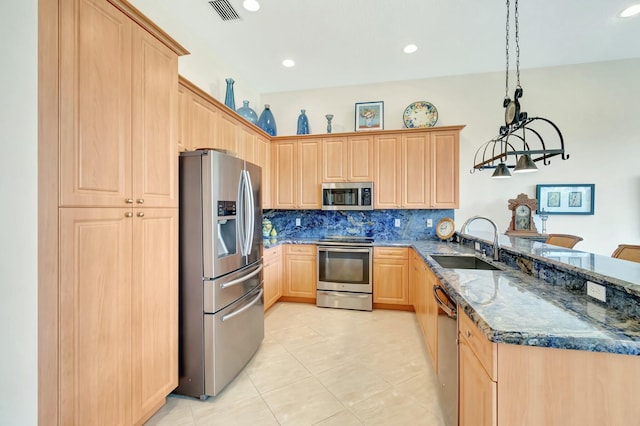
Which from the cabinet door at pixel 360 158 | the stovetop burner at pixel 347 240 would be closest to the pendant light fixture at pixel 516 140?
the cabinet door at pixel 360 158

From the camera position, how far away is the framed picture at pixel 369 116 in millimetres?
3967

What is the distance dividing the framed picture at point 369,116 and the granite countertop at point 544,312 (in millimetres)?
2822

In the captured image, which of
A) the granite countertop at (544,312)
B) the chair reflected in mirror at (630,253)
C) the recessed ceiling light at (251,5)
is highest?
the recessed ceiling light at (251,5)

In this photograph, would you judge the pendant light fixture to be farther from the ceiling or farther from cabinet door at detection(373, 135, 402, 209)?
cabinet door at detection(373, 135, 402, 209)

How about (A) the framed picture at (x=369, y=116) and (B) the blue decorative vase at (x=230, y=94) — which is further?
(A) the framed picture at (x=369, y=116)

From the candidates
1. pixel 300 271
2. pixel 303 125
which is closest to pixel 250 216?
pixel 300 271

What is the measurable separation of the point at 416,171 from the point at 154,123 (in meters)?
3.11

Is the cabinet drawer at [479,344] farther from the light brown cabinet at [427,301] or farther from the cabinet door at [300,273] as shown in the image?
the cabinet door at [300,273]

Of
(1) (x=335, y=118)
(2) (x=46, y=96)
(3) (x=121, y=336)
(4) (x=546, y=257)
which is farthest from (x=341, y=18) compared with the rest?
(3) (x=121, y=336)

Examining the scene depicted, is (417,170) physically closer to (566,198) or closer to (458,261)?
(458,261)

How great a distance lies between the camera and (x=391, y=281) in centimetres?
351

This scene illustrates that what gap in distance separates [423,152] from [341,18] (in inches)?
75.9

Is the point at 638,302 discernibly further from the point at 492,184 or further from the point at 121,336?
the point at 492,184

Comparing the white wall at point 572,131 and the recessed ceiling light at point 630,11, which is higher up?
the recessed ceiling light at point 630,11
